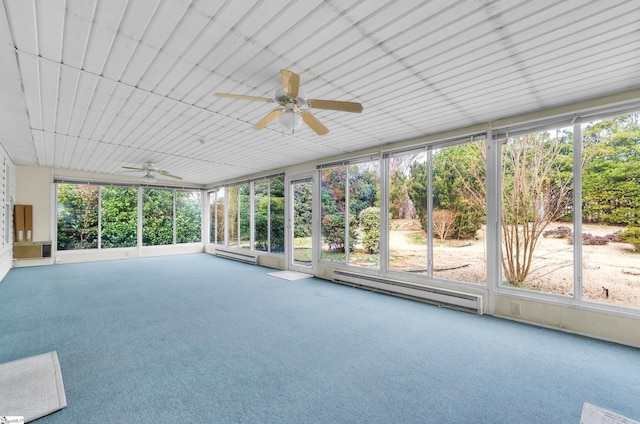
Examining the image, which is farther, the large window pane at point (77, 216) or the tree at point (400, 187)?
the large window pane at point (77, 216)

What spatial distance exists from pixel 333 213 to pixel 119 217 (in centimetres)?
721

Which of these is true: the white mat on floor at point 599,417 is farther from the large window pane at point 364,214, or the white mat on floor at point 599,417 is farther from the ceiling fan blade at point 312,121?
the large window pane at point 364,214

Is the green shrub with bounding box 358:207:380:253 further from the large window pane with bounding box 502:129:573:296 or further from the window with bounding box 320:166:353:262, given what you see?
the large window pane with bounding box 502:129:573:296

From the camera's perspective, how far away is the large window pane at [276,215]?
295 inches

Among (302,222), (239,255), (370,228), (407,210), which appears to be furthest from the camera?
(239,255)

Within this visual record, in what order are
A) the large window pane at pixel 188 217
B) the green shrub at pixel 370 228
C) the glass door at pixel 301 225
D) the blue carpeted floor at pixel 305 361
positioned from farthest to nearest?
the large window pane at pixel 188 217, the glass door at pixel 301 225, the green shrub at pixel 370 228, the blue carpeted floor at pixel 305 361

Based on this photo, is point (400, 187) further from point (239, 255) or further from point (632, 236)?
point (239, 255)

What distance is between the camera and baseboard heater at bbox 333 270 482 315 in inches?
156

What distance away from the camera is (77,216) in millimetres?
8305

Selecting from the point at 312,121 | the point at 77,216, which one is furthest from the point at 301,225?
the point at 77,216

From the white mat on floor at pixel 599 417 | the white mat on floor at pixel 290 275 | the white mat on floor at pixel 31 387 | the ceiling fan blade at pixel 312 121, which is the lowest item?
the white mat on floor at pixel 290 275

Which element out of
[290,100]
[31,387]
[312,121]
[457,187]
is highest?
[290,100]

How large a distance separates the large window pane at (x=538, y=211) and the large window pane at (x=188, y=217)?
385 inches

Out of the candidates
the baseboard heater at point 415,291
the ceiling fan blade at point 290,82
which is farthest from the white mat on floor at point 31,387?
the baseboard heater at point 415,291
